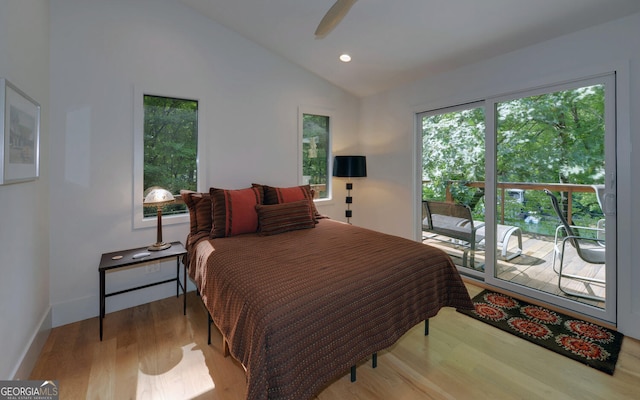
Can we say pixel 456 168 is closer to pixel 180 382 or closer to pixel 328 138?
pixel 328 138

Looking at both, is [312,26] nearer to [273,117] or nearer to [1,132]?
[273,117]

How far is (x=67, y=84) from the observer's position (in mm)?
2311

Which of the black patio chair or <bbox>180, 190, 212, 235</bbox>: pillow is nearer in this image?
the black patio chair

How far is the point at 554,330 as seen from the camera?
7.37ft

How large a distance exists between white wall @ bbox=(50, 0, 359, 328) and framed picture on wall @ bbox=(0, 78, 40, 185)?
56 centimetres

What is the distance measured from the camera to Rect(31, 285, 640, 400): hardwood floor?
64.9 inches

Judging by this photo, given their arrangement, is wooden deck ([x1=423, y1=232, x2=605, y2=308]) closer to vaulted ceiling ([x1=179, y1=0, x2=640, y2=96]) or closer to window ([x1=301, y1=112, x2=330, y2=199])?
vaulted ceiling ([x1=179, y1=0, x2=640, y2=96])

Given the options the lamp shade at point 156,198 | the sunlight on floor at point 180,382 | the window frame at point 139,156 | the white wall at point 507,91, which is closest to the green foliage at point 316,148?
the white wall at point 507,91

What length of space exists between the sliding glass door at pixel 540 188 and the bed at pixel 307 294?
127cm

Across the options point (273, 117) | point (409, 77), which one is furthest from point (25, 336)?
point (409, 77)

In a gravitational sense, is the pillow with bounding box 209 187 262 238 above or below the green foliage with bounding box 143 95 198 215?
below

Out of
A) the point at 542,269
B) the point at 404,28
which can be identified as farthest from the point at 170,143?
the point at 542,269

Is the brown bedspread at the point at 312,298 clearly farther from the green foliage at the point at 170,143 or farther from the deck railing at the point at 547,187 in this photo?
the deck railing at the point at 547,187

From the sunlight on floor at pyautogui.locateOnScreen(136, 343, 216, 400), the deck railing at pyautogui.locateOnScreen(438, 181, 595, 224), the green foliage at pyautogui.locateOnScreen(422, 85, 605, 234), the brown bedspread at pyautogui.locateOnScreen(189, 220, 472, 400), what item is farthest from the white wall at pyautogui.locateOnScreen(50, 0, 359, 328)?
the deck railing at pyautogui.locateOnScreen(438, 181, 595, 224)
